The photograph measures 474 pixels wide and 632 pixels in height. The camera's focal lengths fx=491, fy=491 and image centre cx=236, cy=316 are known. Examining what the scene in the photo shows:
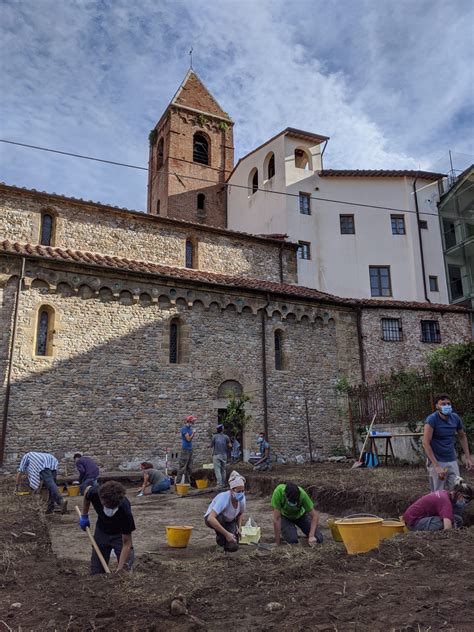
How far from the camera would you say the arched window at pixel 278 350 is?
1967cm

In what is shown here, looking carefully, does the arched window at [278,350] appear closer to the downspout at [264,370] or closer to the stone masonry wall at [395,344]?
the downspout at [264,370]

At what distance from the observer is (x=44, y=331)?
16.0m

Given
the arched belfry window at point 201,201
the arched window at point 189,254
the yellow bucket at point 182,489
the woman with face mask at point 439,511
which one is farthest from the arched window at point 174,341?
the arched belfry window at point 201,201

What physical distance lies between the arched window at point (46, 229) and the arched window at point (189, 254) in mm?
5740

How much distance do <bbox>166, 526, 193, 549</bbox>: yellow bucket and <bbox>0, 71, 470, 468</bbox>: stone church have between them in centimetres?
884

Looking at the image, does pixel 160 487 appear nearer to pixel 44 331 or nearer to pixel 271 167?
pixel 44 331

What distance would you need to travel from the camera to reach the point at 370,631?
3.37 meters

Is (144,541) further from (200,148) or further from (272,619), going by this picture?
(200,148)

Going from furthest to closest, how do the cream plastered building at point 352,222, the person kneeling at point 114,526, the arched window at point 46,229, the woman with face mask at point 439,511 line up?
1. the cream plastered building at point 352,222
2. the arched window at point 46,229
3. the woman with face mask at point 439,511
4. the person kneeling at point 114,526

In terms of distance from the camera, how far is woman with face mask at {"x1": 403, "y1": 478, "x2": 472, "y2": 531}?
640 cm

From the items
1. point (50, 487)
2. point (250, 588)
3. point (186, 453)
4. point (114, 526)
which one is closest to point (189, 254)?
point (186, 453)

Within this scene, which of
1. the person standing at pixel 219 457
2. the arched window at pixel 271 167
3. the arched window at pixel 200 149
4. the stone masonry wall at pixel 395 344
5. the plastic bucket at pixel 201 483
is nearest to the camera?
the person standing at pixel 219 457

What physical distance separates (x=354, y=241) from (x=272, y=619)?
2365 centimetres

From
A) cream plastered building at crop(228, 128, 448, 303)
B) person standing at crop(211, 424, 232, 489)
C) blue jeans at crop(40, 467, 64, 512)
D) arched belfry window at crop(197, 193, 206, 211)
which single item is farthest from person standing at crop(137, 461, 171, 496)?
arched belfry window at crop(197, 193, 206, 211)
